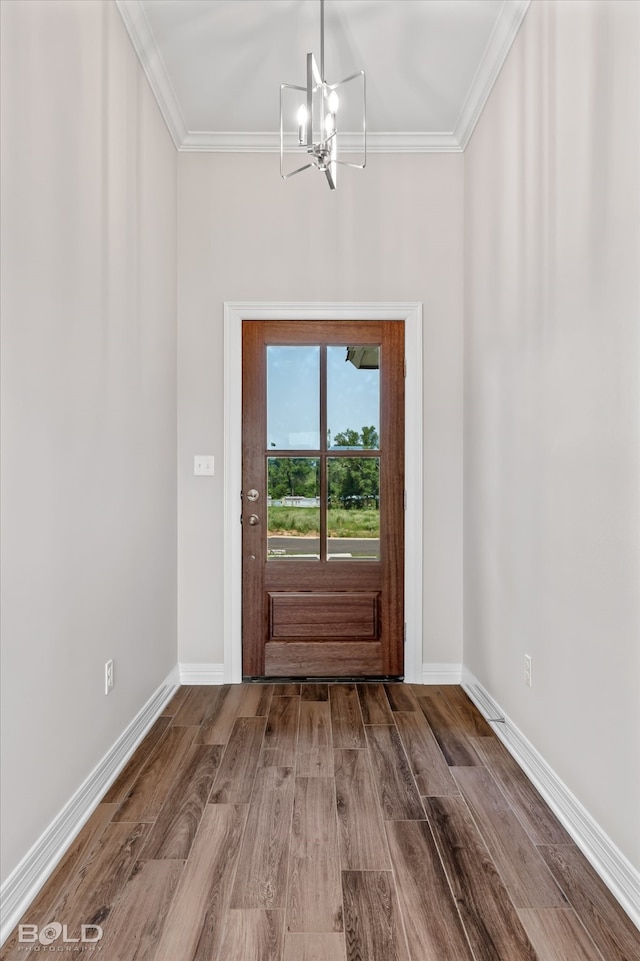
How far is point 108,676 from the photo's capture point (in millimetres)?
2164

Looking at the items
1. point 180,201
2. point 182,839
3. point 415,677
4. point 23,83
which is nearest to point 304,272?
point 180,201

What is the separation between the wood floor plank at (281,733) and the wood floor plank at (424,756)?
465mm

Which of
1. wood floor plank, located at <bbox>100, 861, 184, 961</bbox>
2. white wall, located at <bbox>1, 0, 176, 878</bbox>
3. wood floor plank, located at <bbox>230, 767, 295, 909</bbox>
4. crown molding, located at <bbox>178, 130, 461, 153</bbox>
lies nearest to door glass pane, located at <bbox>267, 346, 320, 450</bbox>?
white wall, located at <bbox>1, 0, 176, 878</bbox>

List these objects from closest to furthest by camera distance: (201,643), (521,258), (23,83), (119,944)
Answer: (119,944) → (23,83) → (521,258) → (201,643)

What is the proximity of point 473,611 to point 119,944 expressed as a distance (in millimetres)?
2105

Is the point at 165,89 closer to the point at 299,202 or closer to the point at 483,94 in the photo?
the point at 299,202

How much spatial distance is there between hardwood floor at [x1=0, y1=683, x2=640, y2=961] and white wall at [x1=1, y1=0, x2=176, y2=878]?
233mm

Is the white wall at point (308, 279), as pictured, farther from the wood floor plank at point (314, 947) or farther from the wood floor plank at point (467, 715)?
the wood floor plank at point (314, 947)

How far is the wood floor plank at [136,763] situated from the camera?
2066 millimetres

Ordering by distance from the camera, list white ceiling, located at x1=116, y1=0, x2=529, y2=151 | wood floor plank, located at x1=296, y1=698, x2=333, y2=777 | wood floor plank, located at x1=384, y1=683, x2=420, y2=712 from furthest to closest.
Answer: wood floor plank, located at x1=384, y1=683, x2=420, y2=712 → white ceiling, located at x1=116, y1=0, x2=529, y2=151 → wood floor plank, located at x1=296, y1=698, x2=333, y2=777

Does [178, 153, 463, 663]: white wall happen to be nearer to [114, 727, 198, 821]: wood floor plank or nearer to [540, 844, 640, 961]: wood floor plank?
[114, 727, 198, 821]: wood floor plank

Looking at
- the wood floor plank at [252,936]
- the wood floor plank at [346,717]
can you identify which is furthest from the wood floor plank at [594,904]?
the wood floor plank at [346,717]

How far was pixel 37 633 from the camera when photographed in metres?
1.65

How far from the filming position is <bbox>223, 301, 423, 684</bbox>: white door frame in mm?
3201
